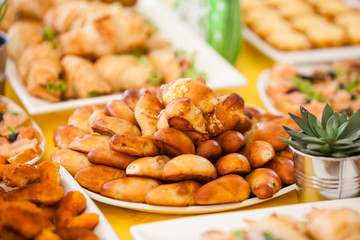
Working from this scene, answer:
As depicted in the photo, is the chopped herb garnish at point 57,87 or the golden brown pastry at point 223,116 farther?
the chopped herb garnish at point 57,87

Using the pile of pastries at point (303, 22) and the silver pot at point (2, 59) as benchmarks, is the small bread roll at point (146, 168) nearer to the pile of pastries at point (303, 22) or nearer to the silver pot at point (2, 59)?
the silver pot at point (2, 59)

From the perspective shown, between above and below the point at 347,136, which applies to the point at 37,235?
below

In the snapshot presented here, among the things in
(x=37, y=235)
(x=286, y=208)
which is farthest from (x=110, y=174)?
(x=286, y=208)

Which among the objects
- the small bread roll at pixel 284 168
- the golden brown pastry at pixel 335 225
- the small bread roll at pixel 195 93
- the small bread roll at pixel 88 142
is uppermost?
the small bread roll at pixel 195 93

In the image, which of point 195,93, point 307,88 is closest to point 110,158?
point 195,93

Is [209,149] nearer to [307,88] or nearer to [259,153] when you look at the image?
[259,153]

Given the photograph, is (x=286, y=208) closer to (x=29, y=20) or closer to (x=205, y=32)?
(x=205, y=32)

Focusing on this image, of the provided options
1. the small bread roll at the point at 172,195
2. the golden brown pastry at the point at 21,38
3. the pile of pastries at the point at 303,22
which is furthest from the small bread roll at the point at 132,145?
the pile of pastries at the point at 303,22
